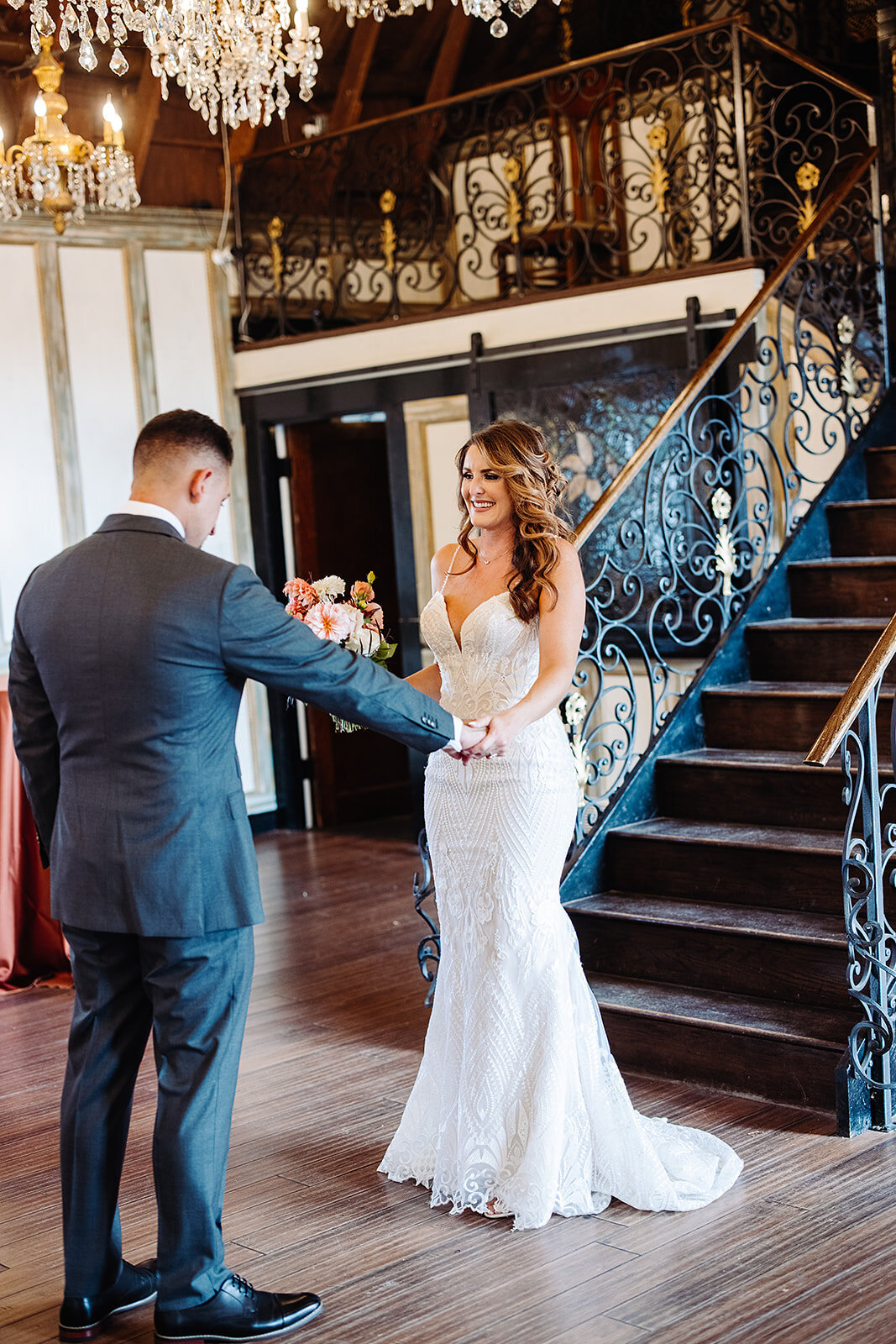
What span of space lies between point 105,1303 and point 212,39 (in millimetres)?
4155

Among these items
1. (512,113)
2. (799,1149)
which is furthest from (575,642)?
(512,113)

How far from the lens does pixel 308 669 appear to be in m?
2.89

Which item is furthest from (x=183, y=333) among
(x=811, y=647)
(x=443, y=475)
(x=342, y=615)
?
(x=342, y=615)

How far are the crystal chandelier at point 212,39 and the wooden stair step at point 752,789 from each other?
2.69 meters

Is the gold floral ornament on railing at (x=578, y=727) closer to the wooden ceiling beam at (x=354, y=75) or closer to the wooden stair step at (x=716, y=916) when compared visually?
the wooden stair step at (x=716, y=916)

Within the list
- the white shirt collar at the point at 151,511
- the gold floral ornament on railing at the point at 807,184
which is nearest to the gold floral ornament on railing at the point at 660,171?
the gold floral ornament on railing at the point at 807,184

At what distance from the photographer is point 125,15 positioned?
4.86 m

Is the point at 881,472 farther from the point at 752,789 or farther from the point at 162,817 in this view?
the point at 162,817

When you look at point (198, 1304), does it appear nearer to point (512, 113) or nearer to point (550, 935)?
point (550, 935)

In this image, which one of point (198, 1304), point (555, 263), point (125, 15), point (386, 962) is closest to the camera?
point (198, 1304)

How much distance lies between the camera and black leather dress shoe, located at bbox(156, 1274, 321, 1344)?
9.73 ft

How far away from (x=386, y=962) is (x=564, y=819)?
2485 mm

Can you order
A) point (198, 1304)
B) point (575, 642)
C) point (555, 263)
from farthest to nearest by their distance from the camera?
point (555, 263) < point (575, 642) < point (198, 1304)

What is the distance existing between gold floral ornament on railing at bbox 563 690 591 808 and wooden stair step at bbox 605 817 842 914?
0.76 ft
